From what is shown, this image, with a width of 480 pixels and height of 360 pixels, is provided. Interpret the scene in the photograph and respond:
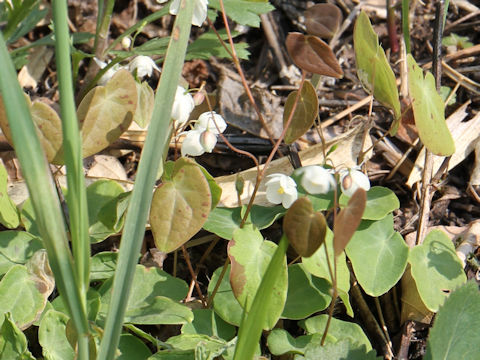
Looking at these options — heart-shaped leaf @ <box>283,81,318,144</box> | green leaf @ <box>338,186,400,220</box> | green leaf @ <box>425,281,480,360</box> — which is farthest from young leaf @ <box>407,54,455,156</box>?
green leaf @ <box>425,281,480,360</box>

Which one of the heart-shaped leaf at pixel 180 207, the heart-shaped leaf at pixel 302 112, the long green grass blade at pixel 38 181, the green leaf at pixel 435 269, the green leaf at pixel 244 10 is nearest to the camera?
the long green grass blade at pixel 38 181

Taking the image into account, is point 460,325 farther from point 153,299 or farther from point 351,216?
point 153,299

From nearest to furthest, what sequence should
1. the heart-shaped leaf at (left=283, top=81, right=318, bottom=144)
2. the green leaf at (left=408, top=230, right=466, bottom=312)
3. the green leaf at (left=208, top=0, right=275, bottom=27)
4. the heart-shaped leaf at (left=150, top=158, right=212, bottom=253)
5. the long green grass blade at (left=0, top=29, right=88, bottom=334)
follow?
the long green grass blade at (left=0, top=29, right=88, bottom=334), the heart-shaped leaf at (left=150, top=158, right=212, bottom=253), the heart-shaped leaf at (left=283, top=81, right=318, bottom=144), the green leaf at (left=408, top=230, right=466, bottom=312), the green leaf at (left=208, top=0, right=275, bottom=27)

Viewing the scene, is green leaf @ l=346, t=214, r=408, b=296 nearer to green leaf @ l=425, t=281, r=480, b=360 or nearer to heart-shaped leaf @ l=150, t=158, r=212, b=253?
green leaf @ l=425, t=281, r=480, b=360

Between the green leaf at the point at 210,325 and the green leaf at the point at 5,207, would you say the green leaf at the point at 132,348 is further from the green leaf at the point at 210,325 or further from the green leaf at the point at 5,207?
the green leaf at the point at 5,207

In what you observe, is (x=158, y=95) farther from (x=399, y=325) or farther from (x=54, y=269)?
(x=399, y=325)

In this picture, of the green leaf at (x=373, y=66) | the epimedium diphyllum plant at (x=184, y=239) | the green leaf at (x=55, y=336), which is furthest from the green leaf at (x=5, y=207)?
the green leaf at (x=373, y=66)

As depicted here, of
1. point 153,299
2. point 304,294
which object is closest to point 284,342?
point 304,294
